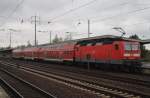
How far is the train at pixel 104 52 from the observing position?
1109 inches

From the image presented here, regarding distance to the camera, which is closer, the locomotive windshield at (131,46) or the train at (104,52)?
the train at (104,52)

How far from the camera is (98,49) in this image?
3192 centimetres

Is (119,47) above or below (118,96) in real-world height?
above

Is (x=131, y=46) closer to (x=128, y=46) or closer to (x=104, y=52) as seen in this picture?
(x=128, y=46)

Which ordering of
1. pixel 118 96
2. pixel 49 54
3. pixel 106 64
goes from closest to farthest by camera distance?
pixel 118 96, pixel 106 64, pixel 49 54

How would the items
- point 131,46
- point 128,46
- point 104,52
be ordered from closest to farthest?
point 128,46 → point 131,46 → point 104,52

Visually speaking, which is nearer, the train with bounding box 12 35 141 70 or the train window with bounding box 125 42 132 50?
the train with bounding box 12 35 141 70

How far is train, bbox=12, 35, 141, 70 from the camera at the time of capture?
2817cm

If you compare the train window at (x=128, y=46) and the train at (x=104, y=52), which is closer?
the train at (x=104, y=52)

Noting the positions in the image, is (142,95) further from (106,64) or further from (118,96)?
(106,64)

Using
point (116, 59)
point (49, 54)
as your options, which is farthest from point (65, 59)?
point (116, 59)

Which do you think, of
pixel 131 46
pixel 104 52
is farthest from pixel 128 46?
pixel 104 52

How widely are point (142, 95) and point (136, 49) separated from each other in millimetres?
16280

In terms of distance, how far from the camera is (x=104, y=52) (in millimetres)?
30547
